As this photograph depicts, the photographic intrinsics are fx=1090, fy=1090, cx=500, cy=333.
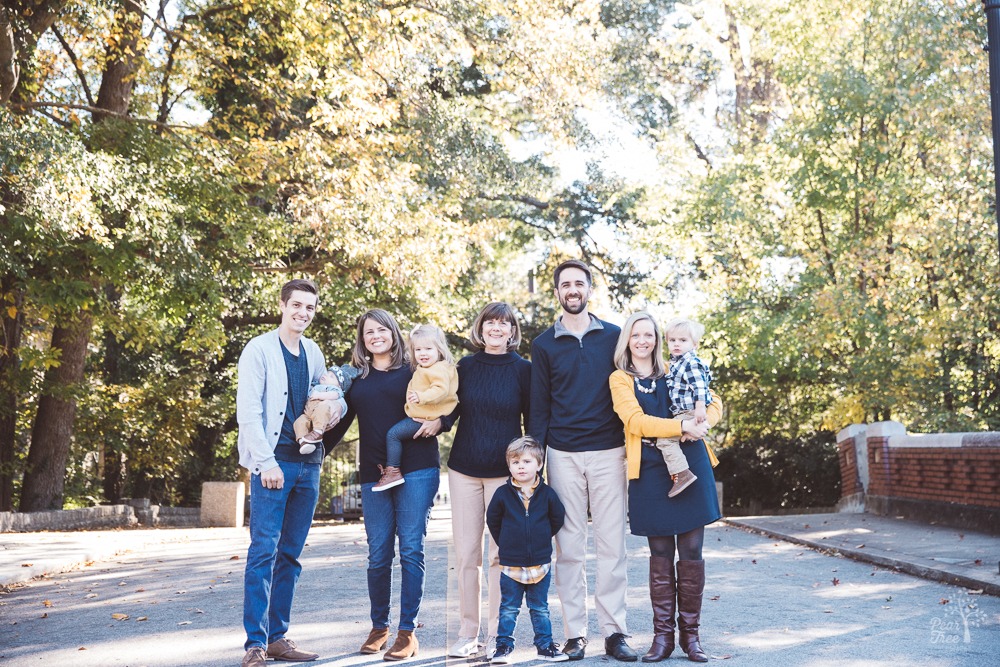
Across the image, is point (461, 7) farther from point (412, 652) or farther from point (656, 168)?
point (412, 652)

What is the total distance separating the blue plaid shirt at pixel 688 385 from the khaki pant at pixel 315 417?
6.41 feet

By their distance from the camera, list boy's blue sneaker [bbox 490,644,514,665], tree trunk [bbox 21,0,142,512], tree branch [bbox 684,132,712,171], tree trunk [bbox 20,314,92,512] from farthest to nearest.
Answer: tree branch [bbox 684,132,712,171]
tree trunk [bbox 20,314,92,512]
tree trunk [bbox 21,0,142,512]
boy's blue sneaker [bbox 490,644,514,665]

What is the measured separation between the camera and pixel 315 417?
244 inches

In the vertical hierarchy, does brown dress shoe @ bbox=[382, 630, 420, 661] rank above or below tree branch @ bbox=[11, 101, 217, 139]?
below

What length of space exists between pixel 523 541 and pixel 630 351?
1.28 meters

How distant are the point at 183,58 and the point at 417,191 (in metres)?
5.01

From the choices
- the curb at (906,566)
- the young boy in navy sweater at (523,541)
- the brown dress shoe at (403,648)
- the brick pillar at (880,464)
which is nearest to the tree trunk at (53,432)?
the curb at (906,566)

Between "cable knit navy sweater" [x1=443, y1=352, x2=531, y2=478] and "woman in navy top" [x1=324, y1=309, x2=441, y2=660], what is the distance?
170 mm

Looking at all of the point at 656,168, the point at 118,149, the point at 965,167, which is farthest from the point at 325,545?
the point at 656,168

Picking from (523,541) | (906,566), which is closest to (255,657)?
(523,541)

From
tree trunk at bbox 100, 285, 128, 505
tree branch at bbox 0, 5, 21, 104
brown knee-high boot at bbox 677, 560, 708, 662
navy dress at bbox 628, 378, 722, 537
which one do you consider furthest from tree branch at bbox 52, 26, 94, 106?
brown knee-high boot at bbox 677, 560, 708, 662

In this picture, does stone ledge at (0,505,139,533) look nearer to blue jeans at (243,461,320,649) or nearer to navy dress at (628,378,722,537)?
blue jeans at (243,461,320,649)

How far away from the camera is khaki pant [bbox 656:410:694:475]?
620 centimetres

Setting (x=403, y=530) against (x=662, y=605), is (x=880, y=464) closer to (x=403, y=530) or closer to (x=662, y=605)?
(x=662, y=605)
